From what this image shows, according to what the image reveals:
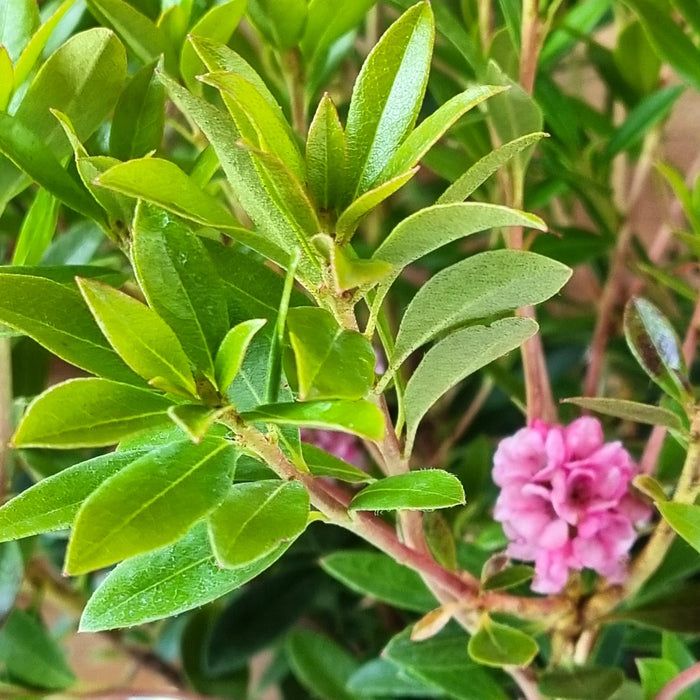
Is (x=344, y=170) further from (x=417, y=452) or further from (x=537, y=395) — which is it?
(x=417, y=452)

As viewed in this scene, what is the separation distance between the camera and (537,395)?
1.58 ft

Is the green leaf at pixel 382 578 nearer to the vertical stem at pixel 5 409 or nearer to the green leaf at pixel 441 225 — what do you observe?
the vertical stem at pixel 5 409

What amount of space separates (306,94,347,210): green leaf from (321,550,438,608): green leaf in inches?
11.8

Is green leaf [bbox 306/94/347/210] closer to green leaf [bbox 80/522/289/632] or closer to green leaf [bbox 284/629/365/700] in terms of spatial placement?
green leaf [bbox 80/522/289/632]

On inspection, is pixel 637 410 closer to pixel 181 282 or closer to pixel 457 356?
pixel 457 356

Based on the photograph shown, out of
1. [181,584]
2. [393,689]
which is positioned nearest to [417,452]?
[393,689]

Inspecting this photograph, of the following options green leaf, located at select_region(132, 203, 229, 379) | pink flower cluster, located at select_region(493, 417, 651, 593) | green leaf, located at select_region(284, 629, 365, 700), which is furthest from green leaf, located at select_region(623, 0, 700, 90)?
green leaf, located at select_region(284, 629, 365, 700)

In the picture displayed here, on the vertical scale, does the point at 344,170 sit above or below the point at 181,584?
above

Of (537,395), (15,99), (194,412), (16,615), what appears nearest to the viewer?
(194,412)

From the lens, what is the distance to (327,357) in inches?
9.6

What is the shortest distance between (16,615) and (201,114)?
Answer: 1.62 ft

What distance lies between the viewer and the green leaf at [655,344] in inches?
14.7

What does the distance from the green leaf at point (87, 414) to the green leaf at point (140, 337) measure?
0.05ft

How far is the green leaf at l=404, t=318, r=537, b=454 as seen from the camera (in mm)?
294
